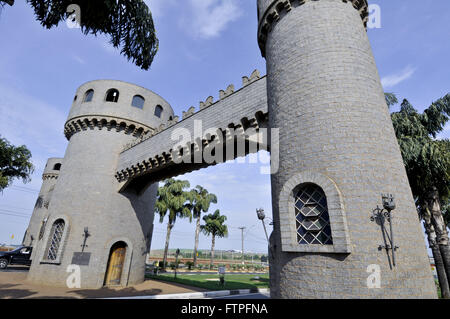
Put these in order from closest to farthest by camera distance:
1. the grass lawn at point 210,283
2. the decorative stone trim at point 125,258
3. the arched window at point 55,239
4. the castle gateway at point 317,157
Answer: the castle gateway at point 317,157, the decorative stone trim at point 125,258, the arched window at point 55,239, the grass lawn at point 210,283

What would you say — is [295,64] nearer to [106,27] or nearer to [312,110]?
[312,110]

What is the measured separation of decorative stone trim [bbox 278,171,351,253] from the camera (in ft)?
17.9

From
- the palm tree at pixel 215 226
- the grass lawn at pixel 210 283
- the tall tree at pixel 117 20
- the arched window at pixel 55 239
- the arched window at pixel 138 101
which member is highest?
the arched window at pixel 138 101

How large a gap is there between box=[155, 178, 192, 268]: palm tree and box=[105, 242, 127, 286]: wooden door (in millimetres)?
15054

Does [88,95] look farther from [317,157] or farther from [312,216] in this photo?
[312,216]

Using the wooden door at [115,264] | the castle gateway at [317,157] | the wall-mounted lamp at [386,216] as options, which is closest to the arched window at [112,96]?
the castle gateway at [317,157]

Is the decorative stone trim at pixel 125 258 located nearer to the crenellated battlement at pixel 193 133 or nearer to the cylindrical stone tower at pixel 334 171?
the crenellated battlement at pixel 193 133

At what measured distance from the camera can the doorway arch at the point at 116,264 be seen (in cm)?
1432

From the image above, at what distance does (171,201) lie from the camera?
100 feet

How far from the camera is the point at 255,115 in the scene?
9.02m

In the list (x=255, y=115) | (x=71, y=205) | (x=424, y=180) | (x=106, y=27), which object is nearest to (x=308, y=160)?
(x=255, y=115)

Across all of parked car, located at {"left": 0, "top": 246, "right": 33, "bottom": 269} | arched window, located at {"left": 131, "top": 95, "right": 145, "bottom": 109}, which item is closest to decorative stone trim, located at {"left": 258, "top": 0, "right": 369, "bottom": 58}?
arched window, located at {"left": 131, "top": 95, "right": 145, "bottom": 109}

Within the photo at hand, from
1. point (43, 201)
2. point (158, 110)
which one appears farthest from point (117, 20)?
point (43, 201)

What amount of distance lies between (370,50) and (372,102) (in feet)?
8.49
